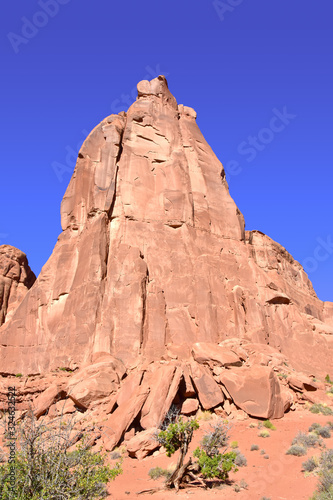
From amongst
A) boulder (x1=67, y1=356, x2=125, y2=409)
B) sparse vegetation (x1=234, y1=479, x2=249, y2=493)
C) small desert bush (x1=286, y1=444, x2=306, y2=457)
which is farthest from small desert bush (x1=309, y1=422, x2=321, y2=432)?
boulder (x1=67, y1=356, x2=125, y2=409)

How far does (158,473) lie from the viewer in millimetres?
17469

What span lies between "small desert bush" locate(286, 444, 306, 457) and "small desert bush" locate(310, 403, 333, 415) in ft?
18.7

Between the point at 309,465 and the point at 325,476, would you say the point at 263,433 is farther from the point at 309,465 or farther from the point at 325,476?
the point at 325,476

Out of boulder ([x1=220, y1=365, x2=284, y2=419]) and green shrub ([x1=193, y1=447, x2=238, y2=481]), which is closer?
green shrub ([x1=193, y1=447, x2=238, y2=481])

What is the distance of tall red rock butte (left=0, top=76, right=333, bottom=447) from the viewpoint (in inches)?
941

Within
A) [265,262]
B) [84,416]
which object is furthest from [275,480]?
[265,262]

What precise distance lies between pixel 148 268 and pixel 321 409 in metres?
14.5

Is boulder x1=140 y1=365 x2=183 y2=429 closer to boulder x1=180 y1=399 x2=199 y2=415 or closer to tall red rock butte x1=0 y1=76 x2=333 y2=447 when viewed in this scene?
tall red rock butte x1=0 y1=76 x2=333 y2=447

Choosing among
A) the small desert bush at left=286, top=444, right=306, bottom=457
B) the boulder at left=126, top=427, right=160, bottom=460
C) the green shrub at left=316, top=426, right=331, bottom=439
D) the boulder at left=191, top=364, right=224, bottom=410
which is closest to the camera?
the small desert bush at left=286, top=444, right=306, bottom=457

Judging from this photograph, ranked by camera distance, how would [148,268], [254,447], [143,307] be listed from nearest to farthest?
[254,447] < [143,307] < [148,268]

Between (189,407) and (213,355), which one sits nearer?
(189,407)

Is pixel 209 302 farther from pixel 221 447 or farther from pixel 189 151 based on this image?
pixel 189 151

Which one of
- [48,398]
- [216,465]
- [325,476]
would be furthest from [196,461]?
[48,398]

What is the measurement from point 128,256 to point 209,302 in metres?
6.71
